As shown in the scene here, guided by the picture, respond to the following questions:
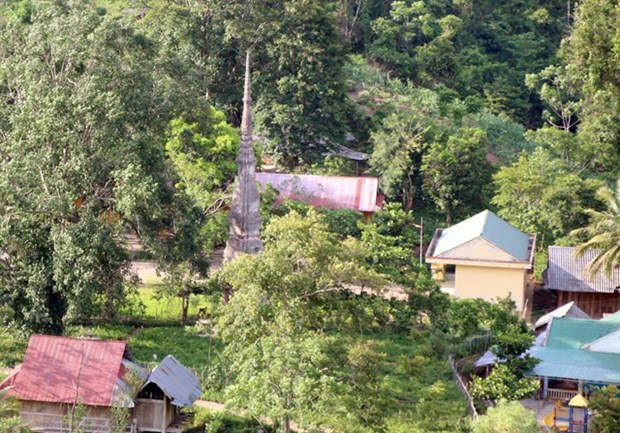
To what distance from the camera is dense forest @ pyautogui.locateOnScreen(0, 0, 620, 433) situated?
27.5m

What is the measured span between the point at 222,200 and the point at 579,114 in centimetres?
1723

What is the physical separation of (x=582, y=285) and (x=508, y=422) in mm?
12635

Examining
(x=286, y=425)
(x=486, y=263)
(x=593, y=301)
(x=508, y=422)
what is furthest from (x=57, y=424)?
(x=593, y=301)

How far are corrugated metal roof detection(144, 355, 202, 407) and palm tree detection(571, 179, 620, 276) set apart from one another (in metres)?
11.3

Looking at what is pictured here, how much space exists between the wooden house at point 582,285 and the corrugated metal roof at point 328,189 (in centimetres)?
658

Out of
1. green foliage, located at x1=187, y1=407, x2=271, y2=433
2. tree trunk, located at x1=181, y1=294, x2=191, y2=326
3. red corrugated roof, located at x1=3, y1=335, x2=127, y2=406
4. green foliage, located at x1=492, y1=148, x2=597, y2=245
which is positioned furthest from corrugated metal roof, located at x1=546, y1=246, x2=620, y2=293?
red corrugated roof, located at x1=3, y1=335, x2=127, y2=406

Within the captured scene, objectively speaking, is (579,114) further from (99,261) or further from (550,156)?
(99,261)

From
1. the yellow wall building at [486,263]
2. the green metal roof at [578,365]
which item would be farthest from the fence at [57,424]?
the yellow wall building at [486,263]

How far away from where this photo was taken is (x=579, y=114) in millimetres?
48469

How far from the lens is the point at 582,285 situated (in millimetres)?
36719

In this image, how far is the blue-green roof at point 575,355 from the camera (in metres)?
A: 29.6

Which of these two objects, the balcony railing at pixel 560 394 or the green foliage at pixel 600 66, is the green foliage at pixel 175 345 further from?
the green foliage at pixel 600 66

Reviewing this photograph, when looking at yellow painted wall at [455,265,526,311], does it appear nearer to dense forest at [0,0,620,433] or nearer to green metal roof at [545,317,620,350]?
dense forest at [0,0,620,433]

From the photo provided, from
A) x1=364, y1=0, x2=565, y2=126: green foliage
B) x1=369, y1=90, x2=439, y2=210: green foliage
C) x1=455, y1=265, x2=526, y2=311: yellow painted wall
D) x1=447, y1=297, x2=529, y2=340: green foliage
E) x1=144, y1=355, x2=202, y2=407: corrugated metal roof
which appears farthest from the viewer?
x1=364, y1=0, x2=565, y2=126: green foliage
